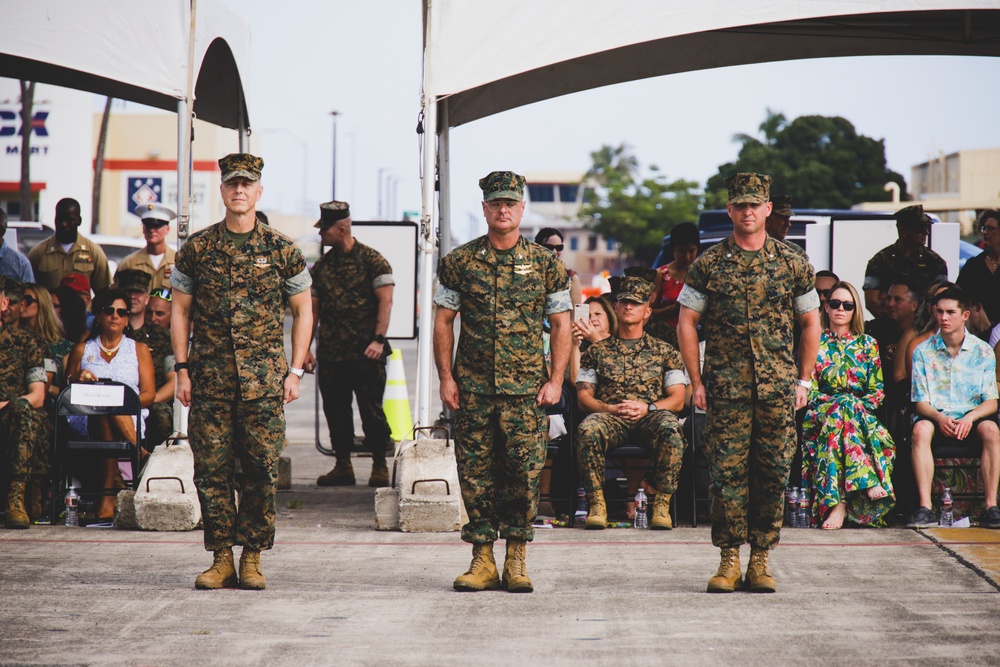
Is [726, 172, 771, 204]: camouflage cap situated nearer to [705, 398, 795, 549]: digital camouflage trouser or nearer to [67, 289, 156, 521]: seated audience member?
[705, 398, 795, 549]: digital camouflage trouser

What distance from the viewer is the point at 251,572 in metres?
6.36

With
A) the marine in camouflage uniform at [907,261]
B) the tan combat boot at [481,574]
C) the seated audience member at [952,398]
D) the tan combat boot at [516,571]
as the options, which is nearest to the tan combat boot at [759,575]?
the tan combat boot at [516,571]

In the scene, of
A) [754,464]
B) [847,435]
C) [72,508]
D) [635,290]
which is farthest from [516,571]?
[72,508]

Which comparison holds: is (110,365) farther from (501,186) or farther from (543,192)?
(543,192)

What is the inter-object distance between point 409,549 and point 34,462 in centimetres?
269

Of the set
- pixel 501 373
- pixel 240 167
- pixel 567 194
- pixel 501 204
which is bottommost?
pixel 501 373

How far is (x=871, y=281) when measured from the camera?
9789 millimetres

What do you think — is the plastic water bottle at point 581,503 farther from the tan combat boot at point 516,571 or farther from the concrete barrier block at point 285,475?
the concrete barrier block at point 285,475

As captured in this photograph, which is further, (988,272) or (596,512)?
(988,272)

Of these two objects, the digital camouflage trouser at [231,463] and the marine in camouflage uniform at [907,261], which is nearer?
the digital camouflage trouser at [231,463]

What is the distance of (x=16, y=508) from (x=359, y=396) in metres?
2.99

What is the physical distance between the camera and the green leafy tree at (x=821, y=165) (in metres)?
68.2

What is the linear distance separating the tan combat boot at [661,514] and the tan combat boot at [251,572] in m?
2.91

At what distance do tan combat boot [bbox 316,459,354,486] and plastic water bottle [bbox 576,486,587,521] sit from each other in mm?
2519
